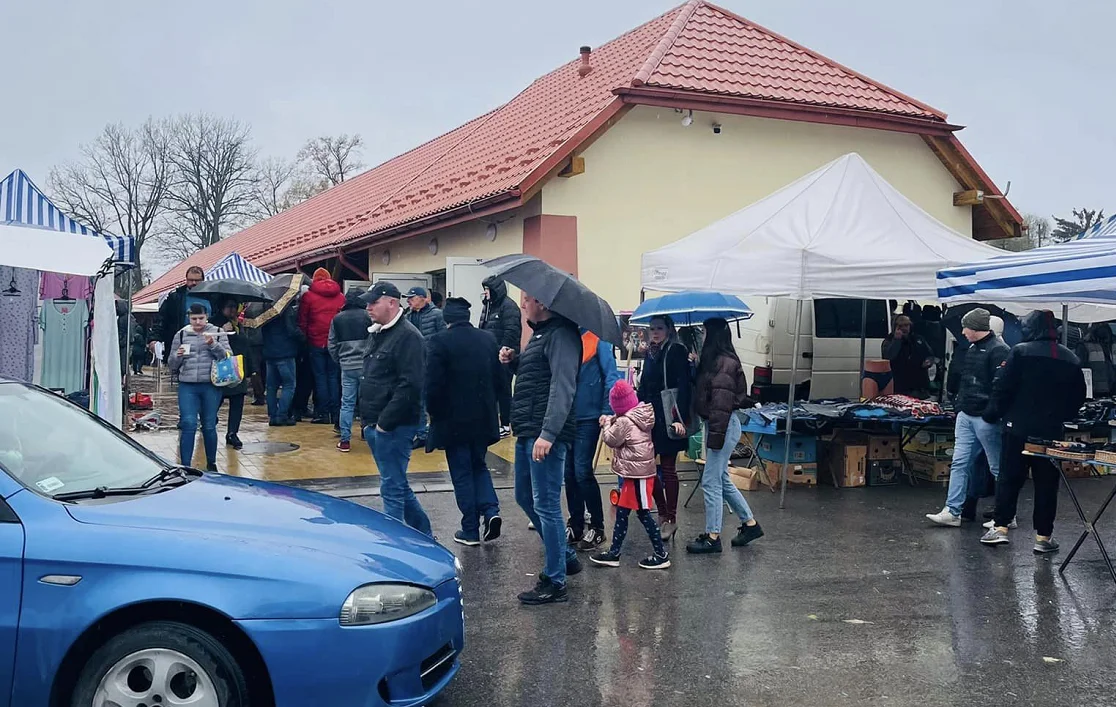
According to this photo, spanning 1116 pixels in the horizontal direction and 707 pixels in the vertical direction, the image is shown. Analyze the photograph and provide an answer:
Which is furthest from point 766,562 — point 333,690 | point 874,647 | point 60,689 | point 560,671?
point 60,689

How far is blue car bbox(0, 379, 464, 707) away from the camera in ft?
Answer: 10.8

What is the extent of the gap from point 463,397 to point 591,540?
57.3 inches

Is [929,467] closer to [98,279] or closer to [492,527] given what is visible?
[492,527]

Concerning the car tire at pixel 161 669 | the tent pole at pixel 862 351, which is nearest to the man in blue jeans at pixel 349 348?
the tent pole at pixel 862 351

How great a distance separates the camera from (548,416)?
548 centimetres

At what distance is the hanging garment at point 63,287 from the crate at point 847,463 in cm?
755

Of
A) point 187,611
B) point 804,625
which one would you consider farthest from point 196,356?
point 804,625

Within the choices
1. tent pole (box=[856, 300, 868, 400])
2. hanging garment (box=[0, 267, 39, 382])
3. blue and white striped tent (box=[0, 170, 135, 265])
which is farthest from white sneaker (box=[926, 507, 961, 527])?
hanging garment (box=[0, 267, 39, 382])

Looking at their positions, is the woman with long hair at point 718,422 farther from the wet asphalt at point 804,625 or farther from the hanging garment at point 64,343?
the hanging garment at point 64,343

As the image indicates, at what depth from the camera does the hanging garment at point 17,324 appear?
884 cm

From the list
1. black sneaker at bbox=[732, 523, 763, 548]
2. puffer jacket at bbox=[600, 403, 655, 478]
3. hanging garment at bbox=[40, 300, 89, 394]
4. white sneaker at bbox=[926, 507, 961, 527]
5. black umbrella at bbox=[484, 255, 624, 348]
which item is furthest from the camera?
hanging garment at bbox=[40, 300, 89, 394]

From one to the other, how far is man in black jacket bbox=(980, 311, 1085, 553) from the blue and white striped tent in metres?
7.31

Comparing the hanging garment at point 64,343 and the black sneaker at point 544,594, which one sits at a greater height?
the hanging garment at point 64,343

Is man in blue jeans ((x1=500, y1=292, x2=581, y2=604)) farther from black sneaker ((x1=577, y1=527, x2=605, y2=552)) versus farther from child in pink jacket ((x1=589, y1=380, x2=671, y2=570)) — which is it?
black sneaker ((x1=577, y1=527, x2=605, y2=552))
